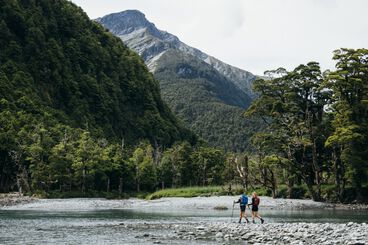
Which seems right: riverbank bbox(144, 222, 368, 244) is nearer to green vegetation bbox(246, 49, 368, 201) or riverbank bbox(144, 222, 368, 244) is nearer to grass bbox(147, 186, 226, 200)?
green vegetation bbox(246, 49, 368, 201)

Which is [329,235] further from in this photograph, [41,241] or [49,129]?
[49,129]

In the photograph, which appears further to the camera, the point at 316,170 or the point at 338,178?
the point at 316,170

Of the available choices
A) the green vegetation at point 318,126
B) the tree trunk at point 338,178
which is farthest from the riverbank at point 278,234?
the tree trunk at point 338,178

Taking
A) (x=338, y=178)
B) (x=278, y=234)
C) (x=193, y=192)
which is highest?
(x=338, y=178)

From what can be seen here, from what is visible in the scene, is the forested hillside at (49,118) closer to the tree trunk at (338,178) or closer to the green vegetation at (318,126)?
the green vegetation at (318,126)

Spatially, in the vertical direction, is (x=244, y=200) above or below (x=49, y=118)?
below

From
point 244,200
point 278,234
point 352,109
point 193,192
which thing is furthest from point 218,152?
point 278,234

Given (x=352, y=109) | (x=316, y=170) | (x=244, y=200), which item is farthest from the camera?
(x=316, y=170)

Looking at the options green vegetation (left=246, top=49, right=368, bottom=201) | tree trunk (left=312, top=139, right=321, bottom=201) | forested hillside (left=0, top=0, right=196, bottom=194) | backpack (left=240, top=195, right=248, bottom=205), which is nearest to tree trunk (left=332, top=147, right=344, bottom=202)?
green vegetation (left=246, top=49, right=368, bottom=201)

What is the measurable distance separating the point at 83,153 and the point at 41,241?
74956 millimetres

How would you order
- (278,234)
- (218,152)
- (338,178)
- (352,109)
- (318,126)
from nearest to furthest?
(278,234) → (352,109) → (338,178) → (318,126) → (218,152)

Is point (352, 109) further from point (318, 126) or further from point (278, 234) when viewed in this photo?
point (278, 234)

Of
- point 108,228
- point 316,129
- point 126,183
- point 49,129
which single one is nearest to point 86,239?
point 108,228

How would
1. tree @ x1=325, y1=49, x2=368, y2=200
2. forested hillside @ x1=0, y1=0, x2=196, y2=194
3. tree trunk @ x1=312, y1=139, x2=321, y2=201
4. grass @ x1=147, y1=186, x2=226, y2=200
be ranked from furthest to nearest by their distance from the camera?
1. forested hillside @ x1=0, y1=0, x2=196, y2=194
2. grass @ x1=147, y1=186, x2=226, y2=200
3. tree trunk @ x1=312, y1=139, x2=321, y2=201
4. tree @ x1=325, y1=49, x2=368, y2=200
